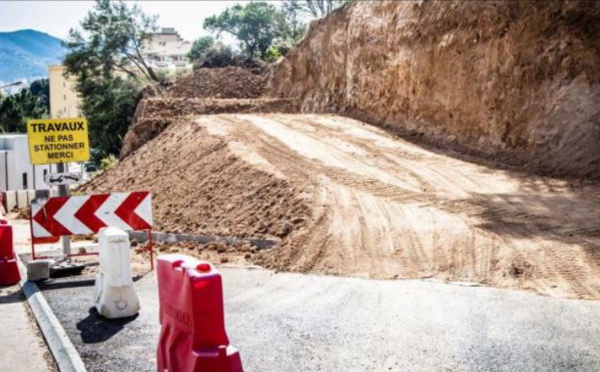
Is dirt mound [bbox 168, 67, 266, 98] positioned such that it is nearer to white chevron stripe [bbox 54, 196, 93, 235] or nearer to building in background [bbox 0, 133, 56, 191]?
building in background [bbox 0, 133, 56, 191]

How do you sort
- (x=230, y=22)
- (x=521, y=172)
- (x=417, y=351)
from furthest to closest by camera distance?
(x=230, y=22)
(x=521, y=172)
(x=417, y=351)

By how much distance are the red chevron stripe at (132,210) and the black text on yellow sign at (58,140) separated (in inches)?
37.9

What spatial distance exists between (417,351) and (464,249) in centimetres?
412

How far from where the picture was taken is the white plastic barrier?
23.8 feet

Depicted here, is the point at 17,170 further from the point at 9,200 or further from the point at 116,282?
the point at 116,282

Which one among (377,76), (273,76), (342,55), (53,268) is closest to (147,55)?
(273,76)

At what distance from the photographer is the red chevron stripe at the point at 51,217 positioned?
946cm

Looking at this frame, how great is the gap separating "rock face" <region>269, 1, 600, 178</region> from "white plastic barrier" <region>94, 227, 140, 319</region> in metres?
11.3

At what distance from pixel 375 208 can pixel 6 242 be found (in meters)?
6.32

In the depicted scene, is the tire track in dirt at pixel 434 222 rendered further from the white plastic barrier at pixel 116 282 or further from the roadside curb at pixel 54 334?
the roadside curb at pixel 54 334

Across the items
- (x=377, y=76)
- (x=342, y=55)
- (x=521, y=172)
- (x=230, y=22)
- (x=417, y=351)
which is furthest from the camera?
(x=230, y=22)

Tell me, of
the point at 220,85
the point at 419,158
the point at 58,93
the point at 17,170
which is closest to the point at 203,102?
the point at 220,85

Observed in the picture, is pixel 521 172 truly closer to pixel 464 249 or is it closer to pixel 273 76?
pixel 464 249

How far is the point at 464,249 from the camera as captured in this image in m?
9.77
